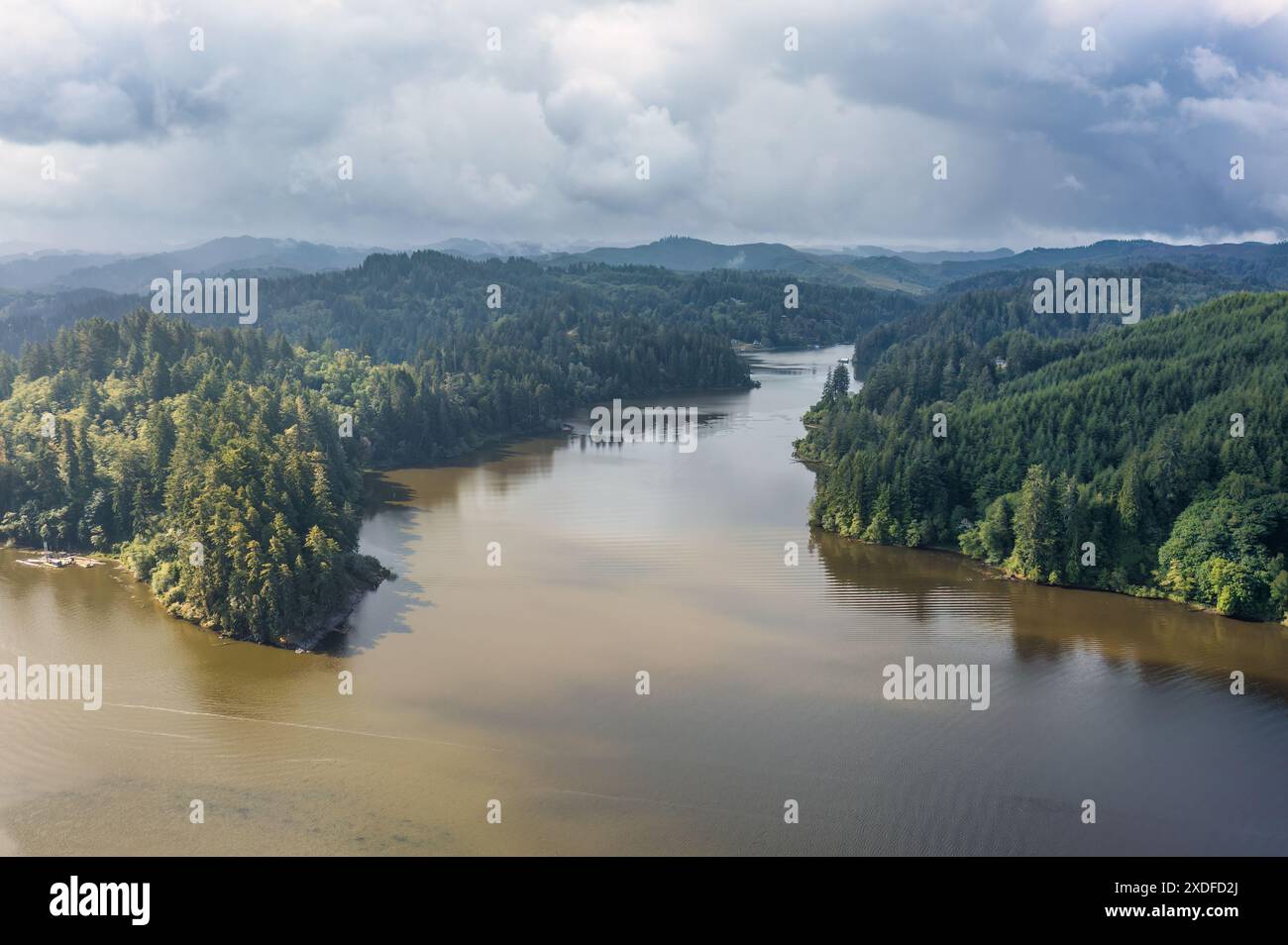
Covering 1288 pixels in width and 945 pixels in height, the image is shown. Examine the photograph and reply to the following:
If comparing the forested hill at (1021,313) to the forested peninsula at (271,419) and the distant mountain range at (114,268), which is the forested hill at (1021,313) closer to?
the forested peninsula at (271,419)

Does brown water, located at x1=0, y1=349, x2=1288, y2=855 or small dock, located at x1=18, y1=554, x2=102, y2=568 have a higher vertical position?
small dock, located at x1=18, y1=554, x2=102, y2=568

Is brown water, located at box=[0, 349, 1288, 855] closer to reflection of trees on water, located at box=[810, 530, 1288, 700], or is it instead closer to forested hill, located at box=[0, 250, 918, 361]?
reflection of trees on water, located at box=[810, 530, 1288, 700]

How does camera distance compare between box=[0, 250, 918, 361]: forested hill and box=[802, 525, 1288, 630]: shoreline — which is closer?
box=[802, 525, 1288, 630]: shoreline

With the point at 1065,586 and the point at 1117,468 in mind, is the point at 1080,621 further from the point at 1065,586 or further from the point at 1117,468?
the point at 1117,468

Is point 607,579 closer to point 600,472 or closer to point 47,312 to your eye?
point 600,472

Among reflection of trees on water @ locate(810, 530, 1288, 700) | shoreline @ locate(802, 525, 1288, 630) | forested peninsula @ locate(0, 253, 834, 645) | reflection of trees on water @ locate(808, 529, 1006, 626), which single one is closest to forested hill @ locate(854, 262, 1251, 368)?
forested peninsula @ locate(0, 253, 834, 645)

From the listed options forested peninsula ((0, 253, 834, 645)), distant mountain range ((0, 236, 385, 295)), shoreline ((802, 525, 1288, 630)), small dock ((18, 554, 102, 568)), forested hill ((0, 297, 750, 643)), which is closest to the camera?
forested hill ((0, 297, 750, 643))

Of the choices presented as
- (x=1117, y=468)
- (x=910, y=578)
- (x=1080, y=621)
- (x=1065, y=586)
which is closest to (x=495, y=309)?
(x=1117, y=468)
